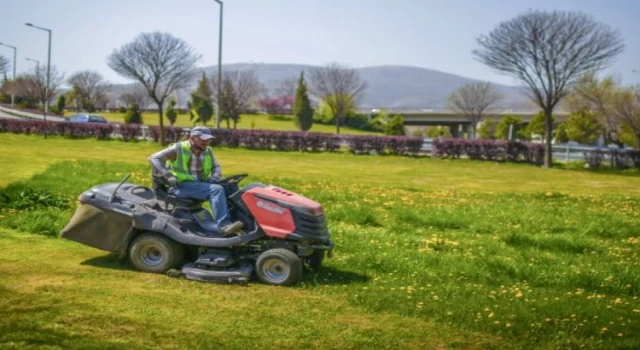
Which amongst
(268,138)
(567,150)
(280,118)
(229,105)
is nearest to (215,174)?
(567,150)

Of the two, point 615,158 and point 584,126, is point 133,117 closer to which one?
point 584,126

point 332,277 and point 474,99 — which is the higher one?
point 474,99

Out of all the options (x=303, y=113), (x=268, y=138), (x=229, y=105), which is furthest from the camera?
(x=303, y=113)

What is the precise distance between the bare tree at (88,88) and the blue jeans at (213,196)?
85.9m

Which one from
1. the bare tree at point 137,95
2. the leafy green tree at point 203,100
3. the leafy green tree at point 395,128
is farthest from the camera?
the bare tree at point 137,95

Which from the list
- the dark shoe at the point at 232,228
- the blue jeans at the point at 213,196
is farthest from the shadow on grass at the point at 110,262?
the dark shoe at the point at 232,228

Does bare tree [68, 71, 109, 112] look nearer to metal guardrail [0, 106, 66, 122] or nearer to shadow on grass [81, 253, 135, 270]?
metal guardrail [0, 106, 66, 122]

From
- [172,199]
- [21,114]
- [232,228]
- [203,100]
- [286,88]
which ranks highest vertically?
[286,88]

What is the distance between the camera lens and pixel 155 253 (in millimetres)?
8633

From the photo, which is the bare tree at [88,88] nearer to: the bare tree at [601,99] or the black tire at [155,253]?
the bare tree at [601,99]

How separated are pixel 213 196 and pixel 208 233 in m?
0.43

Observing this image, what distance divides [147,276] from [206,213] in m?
1.00

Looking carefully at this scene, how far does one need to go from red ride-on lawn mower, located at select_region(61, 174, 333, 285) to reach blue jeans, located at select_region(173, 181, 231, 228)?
4.7 inches

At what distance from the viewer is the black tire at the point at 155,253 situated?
27.8 ft
